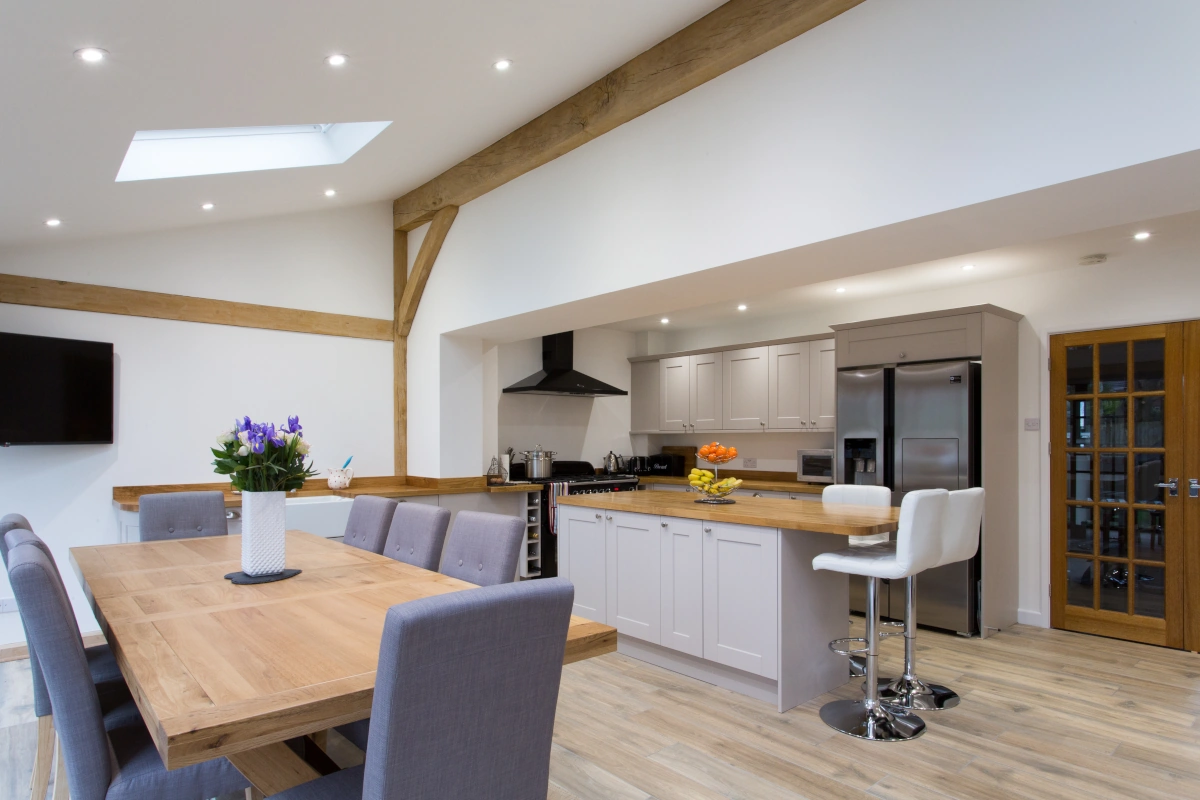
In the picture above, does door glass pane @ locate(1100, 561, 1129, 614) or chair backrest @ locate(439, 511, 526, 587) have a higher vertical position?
chair backrest @ locate(439, 511, 526, 587)

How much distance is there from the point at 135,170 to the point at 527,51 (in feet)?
6.98

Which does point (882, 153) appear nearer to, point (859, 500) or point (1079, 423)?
point (859, 500)

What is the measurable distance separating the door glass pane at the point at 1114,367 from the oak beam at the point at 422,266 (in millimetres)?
4633

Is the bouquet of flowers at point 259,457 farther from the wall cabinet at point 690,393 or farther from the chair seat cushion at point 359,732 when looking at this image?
the wall cabinet at point 690,393

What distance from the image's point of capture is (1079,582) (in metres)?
4.60

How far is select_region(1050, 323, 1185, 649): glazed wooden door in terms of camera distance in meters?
4.23

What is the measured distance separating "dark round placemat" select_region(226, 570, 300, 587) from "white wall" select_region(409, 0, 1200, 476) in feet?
7.41

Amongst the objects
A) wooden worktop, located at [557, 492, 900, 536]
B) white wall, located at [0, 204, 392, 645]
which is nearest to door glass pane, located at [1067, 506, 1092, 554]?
wooden worktop, located at [557, 492, 900, 536]

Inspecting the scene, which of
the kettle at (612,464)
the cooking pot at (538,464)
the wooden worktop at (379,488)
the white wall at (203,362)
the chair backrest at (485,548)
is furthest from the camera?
the kettle at (612,464)

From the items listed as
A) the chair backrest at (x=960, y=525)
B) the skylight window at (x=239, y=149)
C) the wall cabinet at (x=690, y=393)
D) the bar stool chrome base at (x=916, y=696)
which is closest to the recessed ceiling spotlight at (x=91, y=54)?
the skylight window at (x=239, y=149)

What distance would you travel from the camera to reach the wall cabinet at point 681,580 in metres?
3.23

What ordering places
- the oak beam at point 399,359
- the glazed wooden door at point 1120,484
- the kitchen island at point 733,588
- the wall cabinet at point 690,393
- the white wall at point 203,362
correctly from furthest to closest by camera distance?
the wall cabinet at point 690,393 → the oak beam at point 399,359 → the white wall at point 203,362 → the glazed wooden door at point 1120,484 → the kitchen island at point 733,588

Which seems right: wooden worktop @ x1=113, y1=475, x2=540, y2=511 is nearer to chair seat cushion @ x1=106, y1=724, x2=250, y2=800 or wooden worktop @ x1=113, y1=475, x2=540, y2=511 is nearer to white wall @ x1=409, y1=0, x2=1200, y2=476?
white wall @ x1=409, y1=0, x2=1200, y2=476

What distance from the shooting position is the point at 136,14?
6.92 ft
